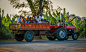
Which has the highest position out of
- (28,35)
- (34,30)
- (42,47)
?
(34,30)

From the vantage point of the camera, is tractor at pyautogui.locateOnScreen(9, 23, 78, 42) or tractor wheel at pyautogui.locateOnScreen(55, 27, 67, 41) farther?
tractor wheel at pyautogui.locateOnScreen(55, 27, 67, 41)

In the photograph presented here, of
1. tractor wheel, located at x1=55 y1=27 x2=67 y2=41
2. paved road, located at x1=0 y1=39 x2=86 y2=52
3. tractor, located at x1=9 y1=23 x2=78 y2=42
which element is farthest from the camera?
tractor wheel, located at x1=55 y1=27 x2=67 y2=41

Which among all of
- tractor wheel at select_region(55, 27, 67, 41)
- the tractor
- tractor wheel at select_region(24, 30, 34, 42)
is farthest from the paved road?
tractor wheel at select_region(55, 27, 67, 41)

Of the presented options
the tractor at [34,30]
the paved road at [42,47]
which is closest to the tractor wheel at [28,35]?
the tractor at [34,30]

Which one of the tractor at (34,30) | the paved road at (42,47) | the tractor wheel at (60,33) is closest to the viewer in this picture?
the paved road at (42,47)

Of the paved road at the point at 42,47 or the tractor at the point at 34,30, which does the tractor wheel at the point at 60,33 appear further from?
the paved road at the point at 42,47

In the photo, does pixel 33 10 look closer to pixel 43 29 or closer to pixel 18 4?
pixel 18 4

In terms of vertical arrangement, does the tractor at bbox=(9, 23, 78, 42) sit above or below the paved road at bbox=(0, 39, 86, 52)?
above

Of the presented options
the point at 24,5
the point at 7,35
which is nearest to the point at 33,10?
the point at 24,5

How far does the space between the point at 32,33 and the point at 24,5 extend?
311 inches

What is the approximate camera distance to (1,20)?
2303cm

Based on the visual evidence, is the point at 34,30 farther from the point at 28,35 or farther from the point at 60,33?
the point at 60,33

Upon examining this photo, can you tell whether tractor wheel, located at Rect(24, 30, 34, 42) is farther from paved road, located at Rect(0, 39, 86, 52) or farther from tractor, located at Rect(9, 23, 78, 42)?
paved road, located at Rect(0, 39, 86, 52)

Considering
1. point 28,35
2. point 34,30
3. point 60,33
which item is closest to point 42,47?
point 28,35
